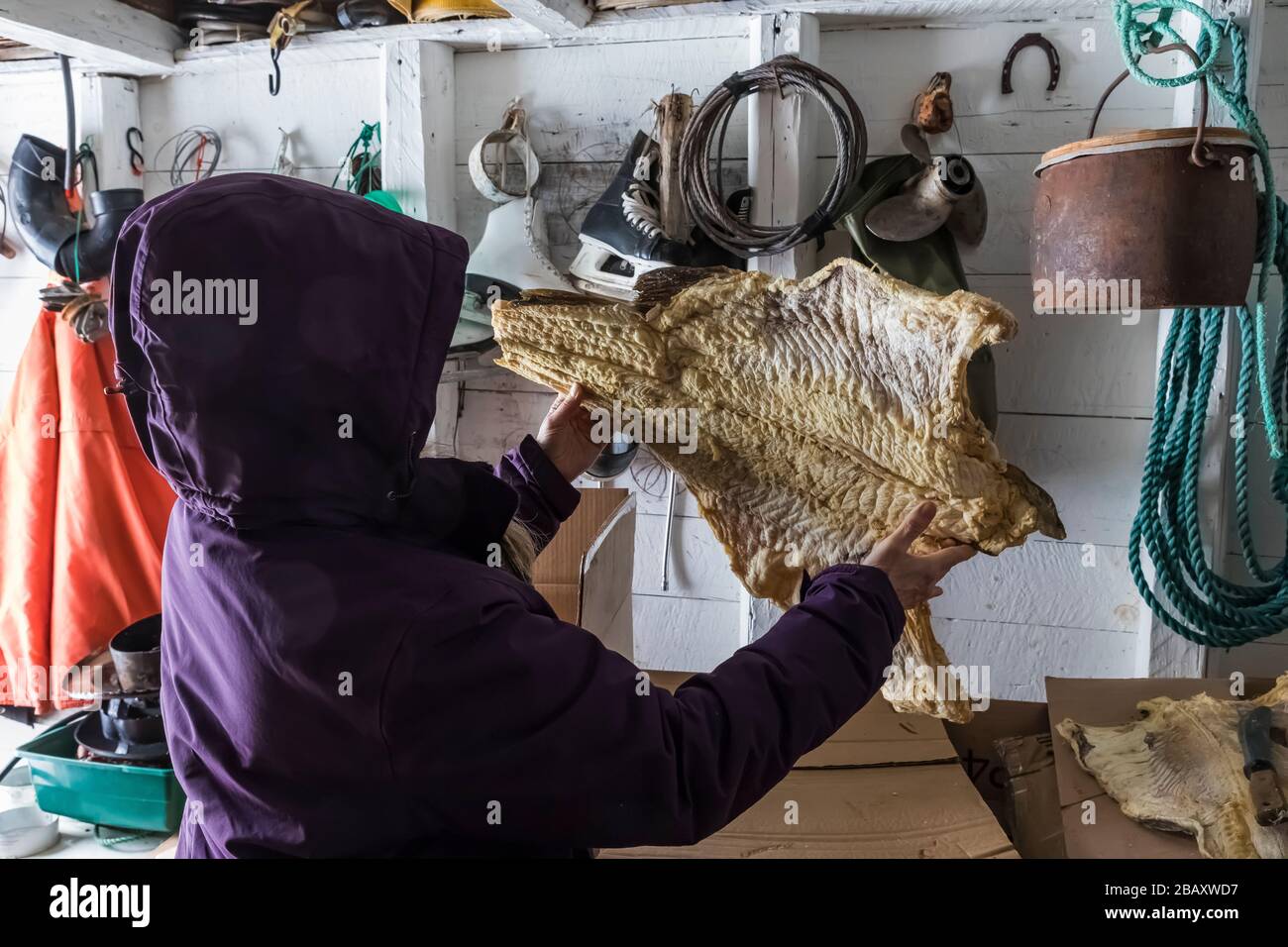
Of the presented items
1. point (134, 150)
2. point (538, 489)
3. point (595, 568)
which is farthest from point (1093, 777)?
point (134, 150)

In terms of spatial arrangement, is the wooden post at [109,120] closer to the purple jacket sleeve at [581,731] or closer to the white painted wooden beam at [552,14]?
the white painted wooden beam at [552,14]

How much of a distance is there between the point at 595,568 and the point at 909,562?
0.72 metres

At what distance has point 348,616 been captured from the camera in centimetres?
87

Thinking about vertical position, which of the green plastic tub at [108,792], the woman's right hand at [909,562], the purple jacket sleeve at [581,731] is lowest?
the green plastic tub at [108,792]

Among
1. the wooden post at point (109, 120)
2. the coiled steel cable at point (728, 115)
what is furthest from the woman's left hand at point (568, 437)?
the wooden post at point (109, 120)

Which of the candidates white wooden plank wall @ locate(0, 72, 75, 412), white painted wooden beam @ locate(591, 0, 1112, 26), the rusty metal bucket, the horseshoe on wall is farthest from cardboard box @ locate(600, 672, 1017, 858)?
white wooden plank wall @ locate(0, 72, 75, 412)

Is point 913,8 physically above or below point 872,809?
above

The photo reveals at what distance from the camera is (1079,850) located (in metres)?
1.59

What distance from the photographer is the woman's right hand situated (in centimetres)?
119

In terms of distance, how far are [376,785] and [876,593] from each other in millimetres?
579

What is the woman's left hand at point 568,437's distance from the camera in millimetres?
1618

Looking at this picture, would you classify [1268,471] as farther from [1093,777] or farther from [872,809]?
[872,809]

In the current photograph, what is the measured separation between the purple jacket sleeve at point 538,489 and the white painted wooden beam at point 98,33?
1.48 m

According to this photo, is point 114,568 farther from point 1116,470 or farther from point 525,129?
point 1116,470
